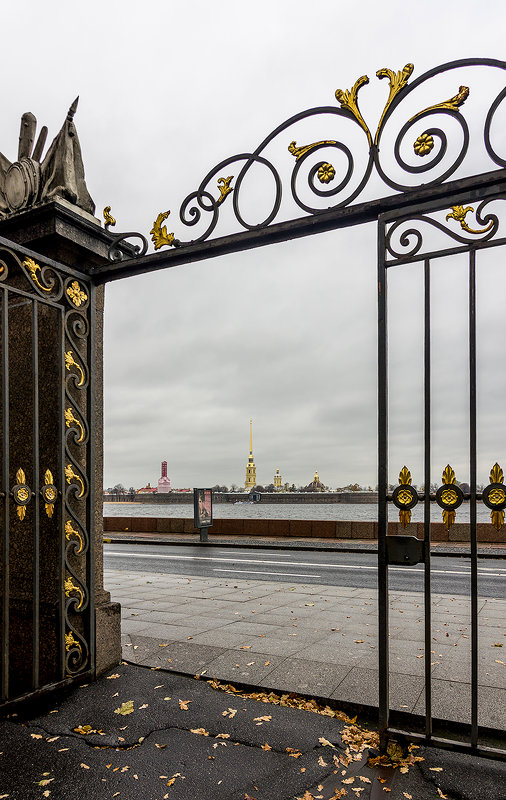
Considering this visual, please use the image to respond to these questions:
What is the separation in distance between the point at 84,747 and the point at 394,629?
4249 millimetres

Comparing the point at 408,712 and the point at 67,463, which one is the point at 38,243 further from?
the point at 408,712

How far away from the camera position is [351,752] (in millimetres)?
3455

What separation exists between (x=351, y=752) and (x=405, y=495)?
1.65 meters

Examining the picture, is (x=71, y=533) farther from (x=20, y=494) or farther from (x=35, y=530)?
(x=20, y=494)

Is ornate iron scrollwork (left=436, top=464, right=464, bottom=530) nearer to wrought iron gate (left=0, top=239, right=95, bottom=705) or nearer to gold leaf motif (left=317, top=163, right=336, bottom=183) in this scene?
gold leaf motif (left=317, top=163, right=336, bottom=183)

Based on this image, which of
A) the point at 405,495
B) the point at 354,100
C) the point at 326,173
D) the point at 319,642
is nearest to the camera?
the point at 405,495

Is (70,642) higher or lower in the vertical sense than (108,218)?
lower

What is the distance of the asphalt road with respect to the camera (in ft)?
35.1

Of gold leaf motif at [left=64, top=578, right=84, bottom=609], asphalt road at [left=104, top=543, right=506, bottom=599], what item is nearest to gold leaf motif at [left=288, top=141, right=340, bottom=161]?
gold leaf motif at [left=64, top=578, right=84, bottom=609]

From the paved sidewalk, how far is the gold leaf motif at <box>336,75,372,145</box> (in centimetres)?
419

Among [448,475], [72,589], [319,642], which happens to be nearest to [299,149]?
[448,475]

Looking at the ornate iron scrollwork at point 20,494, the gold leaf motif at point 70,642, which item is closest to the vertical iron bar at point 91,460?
the gold leaf motif at point 70,642

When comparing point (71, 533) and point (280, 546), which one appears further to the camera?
point (280, 546)

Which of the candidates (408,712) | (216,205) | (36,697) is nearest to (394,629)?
(408,712)
